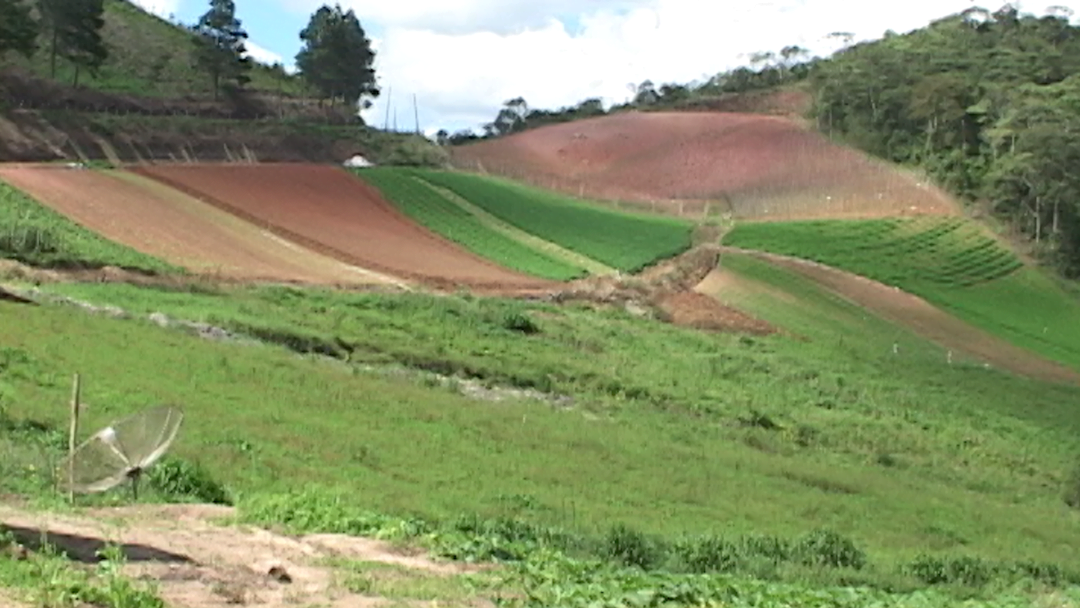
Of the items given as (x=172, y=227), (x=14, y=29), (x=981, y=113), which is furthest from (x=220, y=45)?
(x=981, y=113)

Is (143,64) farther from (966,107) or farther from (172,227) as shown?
(966,107)

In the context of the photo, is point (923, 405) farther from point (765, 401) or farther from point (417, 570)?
point (417, 570)

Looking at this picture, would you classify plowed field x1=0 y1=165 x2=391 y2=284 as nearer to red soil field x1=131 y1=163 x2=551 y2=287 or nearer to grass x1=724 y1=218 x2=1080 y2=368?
red soil field x1=131 y1=163 x2=551 y2=287

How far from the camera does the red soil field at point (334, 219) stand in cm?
5750

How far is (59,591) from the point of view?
406 inches

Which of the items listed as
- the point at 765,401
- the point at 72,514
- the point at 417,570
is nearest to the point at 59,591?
the point at 417,570

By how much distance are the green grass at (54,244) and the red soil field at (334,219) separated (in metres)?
11.4

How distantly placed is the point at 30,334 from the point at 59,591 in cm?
2104

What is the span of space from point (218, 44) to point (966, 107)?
5676cm

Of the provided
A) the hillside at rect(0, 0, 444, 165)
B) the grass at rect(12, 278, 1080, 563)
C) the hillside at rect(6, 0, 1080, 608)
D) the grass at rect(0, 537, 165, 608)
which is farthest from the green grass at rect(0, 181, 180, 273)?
the grass at rect(0, 537, 165, 608)

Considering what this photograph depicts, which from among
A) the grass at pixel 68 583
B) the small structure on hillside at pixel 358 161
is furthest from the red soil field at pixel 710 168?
the grass at pixel 68 583

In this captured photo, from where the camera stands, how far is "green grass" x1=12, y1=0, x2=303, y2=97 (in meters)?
87.4

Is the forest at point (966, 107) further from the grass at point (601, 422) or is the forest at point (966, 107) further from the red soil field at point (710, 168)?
the grass at point (601, 422)

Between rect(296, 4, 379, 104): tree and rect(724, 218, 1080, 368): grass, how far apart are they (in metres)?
39.6
